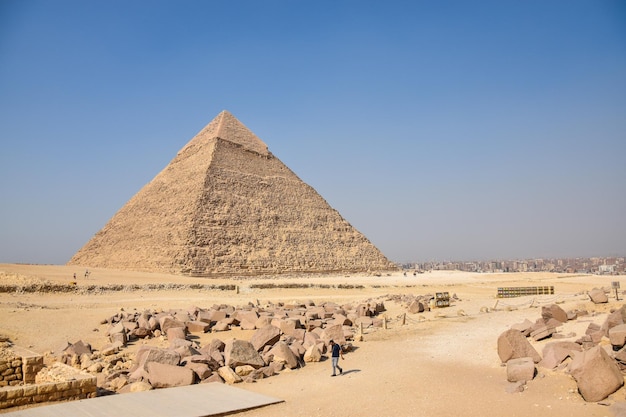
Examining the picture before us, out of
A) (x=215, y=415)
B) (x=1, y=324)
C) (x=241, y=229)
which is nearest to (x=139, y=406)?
(x=215, y=415)

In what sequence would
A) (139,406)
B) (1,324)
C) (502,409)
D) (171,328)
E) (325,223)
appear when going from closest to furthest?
(502,409) < (139,406) < (171,328) < (1,324) < (325,223)

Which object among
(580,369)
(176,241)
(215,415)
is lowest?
(215,415)

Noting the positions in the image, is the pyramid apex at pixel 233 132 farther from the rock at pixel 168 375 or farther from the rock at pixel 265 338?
the rock at pixel 168 375

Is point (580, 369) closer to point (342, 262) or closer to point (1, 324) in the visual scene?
point (1, 324)

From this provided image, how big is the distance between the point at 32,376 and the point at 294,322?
4.96 meters

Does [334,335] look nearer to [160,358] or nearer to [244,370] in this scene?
[244,370]

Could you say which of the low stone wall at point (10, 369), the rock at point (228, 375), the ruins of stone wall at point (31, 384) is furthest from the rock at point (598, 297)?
the low stone wall at point (10, 369)

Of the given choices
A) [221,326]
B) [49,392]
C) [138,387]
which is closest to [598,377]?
[138,387]

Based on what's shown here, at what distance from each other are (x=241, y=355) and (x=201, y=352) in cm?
85

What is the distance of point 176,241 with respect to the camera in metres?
45.7

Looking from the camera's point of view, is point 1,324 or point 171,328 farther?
point 1,324

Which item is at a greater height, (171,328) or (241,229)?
(241,229)

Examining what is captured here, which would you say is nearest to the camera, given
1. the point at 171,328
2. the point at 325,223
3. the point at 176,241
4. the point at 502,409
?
the point at 502,409

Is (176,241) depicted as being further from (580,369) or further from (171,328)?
(580,369)
